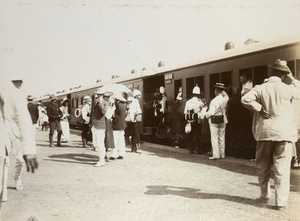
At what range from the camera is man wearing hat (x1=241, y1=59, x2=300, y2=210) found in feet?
17.3

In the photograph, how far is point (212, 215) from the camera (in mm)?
5055

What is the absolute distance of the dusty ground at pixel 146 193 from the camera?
16.8 ft

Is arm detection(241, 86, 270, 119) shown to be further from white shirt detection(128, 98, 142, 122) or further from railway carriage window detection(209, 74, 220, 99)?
Result: white shirt detection(128, 98, 142, 122)

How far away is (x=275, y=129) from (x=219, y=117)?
15.6 feet

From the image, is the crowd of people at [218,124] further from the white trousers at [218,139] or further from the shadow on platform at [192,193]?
the shadow on platform at [192,193]

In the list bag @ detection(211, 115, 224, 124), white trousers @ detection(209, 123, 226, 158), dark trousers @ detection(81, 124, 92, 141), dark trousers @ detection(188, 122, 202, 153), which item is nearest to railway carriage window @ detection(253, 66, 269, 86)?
bag @ detection(211, 115, 224, 124)

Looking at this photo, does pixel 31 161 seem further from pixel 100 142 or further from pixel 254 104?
pixel 100 142

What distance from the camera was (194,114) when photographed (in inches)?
436

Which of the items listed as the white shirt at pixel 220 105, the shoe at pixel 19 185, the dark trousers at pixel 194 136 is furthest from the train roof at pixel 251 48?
the shoe at pixel 19 185

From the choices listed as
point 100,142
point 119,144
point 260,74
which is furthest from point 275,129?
point 119,144

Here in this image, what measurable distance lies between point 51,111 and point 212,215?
10496 mm

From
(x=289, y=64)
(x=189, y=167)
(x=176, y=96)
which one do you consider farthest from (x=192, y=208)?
(x=176, y=96)

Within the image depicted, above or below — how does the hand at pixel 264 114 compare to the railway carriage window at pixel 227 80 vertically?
below

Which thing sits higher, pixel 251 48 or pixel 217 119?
pixel 251 48
